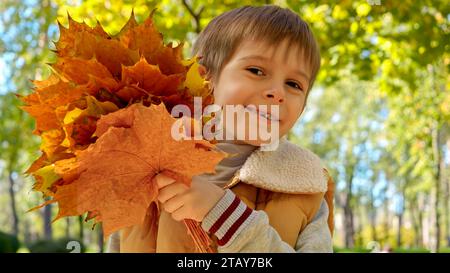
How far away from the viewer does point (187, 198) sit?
899 mm

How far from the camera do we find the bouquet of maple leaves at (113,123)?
763 mm

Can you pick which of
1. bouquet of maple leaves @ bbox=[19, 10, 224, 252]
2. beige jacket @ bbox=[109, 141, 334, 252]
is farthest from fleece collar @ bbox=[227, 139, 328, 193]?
bouquet of maple leaves @ bbox=[19, 10, 224, 252]

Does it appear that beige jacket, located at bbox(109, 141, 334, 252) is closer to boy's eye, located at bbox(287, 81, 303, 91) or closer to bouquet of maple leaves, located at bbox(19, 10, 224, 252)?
boy's eye, located at bbox(287, 81, 303, 91)

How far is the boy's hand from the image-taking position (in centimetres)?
86

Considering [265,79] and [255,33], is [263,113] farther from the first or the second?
[255,33]

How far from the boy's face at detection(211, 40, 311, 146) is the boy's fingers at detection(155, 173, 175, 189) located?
402 millimetres

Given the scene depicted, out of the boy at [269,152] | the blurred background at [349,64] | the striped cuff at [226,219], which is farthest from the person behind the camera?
the blurred background at [349,64]

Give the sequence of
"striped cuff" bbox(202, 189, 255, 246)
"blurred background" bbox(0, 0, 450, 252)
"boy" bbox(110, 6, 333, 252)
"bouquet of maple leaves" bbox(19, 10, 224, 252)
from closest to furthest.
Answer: "bouquet of maple leaves" bbox(19, 10, 224, 252) → "striped cuff" bbox(202, 189, 255, 246) → "boy" bbox(110, 6, 333, 252) → "blurred background" bbox(0, 0, 450, 252)

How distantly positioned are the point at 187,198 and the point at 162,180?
0.09 metres

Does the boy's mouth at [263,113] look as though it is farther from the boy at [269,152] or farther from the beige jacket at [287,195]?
the beige jacket at [287,195]

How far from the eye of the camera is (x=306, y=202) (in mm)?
1206

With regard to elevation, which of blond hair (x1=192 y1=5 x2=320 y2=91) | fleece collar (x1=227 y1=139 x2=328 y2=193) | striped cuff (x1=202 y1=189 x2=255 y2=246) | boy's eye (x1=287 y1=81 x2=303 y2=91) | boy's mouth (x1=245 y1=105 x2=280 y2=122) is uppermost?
blond hair (x1=192 y1=5 x2=320 y2=91)

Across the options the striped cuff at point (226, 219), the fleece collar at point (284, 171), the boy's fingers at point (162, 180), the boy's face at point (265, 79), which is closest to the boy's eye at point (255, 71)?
the boy's face at point (265, 79)
